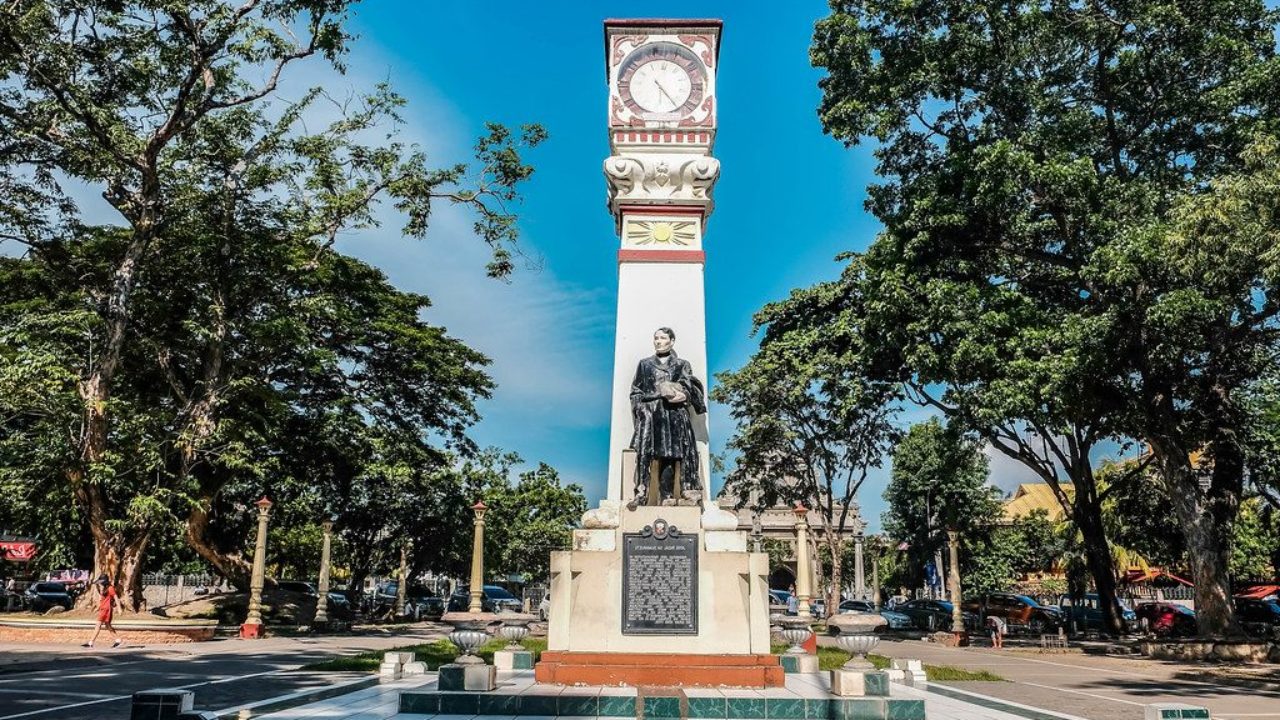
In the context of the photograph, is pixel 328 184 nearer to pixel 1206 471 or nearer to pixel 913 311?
pixel 913 311

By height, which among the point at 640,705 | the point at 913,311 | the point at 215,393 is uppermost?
→ the point at 913,311

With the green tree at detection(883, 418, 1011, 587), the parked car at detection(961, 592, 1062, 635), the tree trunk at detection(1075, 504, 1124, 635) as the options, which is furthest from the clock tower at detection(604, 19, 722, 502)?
the green tree at detection(883, 418, 1011, 587)

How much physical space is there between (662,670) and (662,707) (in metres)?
1.47

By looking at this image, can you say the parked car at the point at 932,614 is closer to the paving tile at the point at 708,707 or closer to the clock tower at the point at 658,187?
the clock tower at the point at 658,187

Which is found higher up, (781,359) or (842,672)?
(781,359)

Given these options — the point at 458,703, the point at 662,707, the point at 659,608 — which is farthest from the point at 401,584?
the point at 662,707

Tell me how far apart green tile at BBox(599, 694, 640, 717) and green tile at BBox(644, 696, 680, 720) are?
439mm

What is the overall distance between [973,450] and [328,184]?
16.5 meters

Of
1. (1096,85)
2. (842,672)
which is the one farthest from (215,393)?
(1096,85)

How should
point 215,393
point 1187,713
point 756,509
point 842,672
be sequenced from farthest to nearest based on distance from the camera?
point 756,509 < point 215,393 < point 842,672 < point 1187,713

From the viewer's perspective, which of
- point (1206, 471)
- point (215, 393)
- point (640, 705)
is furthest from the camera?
point (1206, 471)

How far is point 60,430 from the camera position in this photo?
1633 cm

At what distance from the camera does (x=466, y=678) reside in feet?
25.7

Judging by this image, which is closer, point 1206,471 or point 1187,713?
point 1187,713
